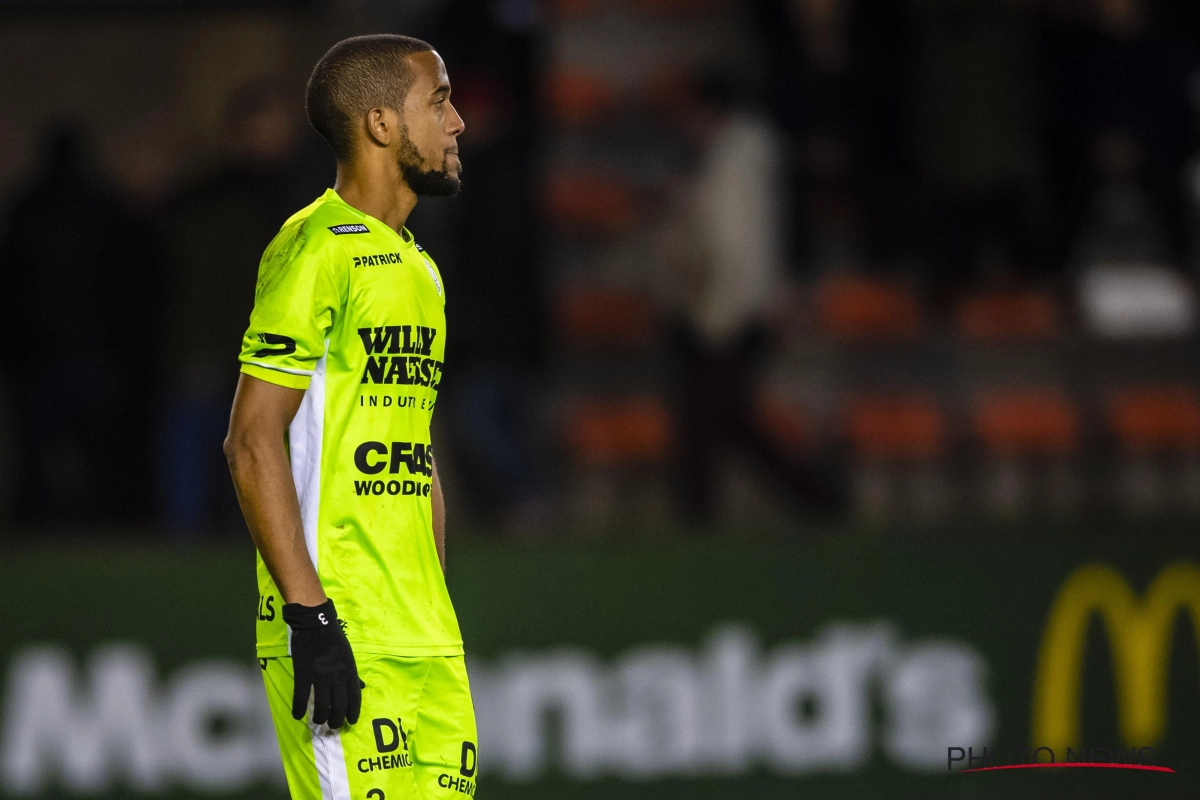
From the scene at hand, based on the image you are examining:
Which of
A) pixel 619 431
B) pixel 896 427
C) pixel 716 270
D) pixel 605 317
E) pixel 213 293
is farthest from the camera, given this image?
pixel 605 317

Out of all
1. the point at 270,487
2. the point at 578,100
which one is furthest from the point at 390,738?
the point at 578,100

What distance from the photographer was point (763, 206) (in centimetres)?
857

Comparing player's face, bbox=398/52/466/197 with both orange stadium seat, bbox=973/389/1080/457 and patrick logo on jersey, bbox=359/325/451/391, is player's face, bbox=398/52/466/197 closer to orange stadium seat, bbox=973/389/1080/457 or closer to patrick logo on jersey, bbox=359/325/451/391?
patrick logo on jersey, bbox=359/325/451/391

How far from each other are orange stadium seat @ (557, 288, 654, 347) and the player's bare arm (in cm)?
629

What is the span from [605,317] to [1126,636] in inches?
135

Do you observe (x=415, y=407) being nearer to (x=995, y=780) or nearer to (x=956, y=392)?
(x=995, y=780)

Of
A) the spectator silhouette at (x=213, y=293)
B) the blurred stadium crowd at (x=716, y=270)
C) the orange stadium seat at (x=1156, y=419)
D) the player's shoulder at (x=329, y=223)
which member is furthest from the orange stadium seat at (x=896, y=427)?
the player's shoulder at (x=329, y=223)

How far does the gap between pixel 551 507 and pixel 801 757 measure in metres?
1.85

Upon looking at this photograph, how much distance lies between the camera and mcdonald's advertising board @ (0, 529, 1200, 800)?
7156mm

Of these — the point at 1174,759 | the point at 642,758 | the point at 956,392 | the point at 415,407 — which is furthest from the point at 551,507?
the point at 415,407

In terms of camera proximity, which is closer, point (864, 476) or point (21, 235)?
point (21, 235)

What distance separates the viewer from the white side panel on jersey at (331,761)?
332cm

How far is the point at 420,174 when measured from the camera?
11.5 feet

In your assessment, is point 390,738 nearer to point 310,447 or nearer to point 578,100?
point 310,447
